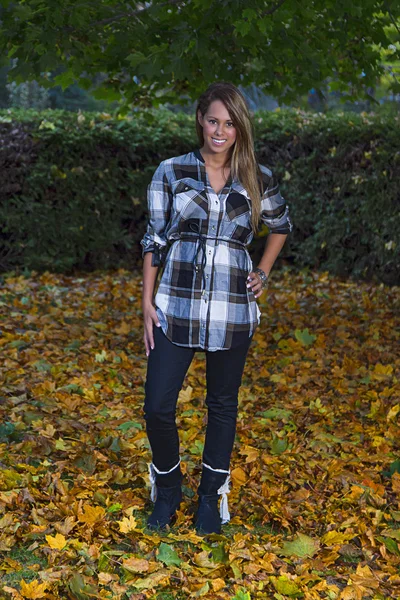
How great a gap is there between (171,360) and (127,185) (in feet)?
23.1

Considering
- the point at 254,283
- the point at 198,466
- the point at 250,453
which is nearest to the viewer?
the point at 254,283

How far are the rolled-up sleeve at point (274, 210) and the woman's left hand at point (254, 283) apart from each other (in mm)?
291

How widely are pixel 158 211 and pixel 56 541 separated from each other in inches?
55.7

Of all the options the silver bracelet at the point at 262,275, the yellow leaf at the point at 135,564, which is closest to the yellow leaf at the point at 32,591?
the yellow leaf at the point at 135,564

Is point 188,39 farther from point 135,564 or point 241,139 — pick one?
point 135,564

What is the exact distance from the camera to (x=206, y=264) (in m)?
3.06

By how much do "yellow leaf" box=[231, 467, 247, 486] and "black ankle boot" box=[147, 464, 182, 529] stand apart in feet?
2.15

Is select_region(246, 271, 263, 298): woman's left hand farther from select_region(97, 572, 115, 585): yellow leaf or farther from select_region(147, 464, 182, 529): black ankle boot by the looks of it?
select_region(97, 572, 115, 585): yellow leaf

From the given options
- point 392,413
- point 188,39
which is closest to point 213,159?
point 188,39

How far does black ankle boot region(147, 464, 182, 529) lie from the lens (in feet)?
10.9

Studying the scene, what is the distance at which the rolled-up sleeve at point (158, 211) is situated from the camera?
3.12 m

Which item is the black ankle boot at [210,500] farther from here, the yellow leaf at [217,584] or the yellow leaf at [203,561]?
the yellow leaf at [217,584]

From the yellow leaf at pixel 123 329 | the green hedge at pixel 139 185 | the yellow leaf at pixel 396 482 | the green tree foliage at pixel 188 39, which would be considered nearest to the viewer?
the yellow leaf at pixel 396 482

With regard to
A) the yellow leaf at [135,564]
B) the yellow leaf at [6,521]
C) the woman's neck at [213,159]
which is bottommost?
the yellow leaf at [6,521]
